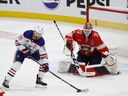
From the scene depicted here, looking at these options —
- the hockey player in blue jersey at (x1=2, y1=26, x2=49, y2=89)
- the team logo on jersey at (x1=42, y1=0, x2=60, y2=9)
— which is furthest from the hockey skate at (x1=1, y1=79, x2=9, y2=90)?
the team logo on jersey at (x1=42, y1=0, x2=60, y2=9)

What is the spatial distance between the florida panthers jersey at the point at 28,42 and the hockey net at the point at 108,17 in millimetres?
2285

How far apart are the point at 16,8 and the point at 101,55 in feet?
15.5

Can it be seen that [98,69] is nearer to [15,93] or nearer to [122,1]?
[15,93]

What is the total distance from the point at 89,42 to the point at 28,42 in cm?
103

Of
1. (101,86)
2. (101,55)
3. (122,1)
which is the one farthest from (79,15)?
(101,86)

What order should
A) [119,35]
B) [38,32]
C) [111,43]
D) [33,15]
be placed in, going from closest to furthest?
[38,32], [111,43], [119,35], [33,15]

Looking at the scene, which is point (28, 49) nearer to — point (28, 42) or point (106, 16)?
point (28, 42)

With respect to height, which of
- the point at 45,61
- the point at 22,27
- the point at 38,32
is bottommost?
the point at 22,27

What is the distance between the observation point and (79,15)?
381 inches

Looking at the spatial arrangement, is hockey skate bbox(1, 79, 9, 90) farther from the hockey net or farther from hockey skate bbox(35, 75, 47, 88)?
the hockey net

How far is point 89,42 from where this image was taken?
6078 mm

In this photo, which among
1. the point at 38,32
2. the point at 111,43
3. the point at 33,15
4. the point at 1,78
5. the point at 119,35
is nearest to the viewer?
the point at 38,32

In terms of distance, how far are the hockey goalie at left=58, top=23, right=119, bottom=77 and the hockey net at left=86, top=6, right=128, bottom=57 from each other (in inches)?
49.4

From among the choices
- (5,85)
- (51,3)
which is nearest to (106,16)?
(51,3)
